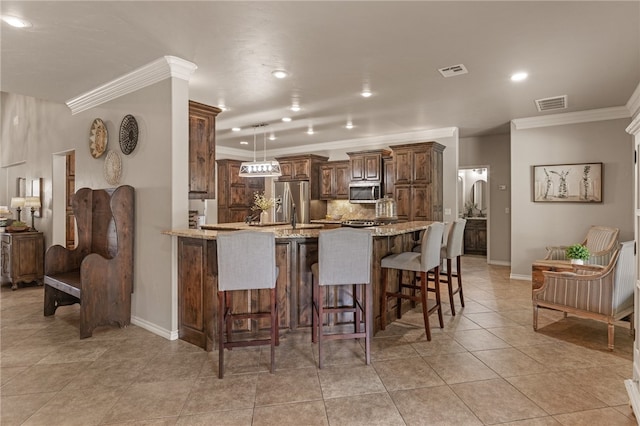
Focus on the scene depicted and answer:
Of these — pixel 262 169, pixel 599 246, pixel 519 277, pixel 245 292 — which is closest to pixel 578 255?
pixel 599 246

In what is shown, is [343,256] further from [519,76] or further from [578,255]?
[578,255]

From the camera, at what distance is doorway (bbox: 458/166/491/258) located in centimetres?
866

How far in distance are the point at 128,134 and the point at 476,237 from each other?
789 cm

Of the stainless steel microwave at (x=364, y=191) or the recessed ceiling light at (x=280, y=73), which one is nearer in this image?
the recessed ceiling light at (x=280, y=73)

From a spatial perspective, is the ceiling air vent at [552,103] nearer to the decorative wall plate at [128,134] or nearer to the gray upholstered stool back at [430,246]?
the gray upholstered stool back at [430,246]

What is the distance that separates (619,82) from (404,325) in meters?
3.81

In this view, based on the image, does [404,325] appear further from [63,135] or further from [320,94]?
[63,135]

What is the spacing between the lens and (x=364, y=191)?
290 inches

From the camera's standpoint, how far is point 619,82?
13.5ft

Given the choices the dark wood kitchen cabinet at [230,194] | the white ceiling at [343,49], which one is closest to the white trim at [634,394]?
the white ceiling at [343,49]

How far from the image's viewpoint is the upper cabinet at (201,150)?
3809 millimetres

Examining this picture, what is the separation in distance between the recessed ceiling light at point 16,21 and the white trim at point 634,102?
630 centimetres

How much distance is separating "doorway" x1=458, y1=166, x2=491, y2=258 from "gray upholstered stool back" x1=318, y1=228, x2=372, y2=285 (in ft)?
21.0

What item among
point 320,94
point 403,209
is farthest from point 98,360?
point 403,209
